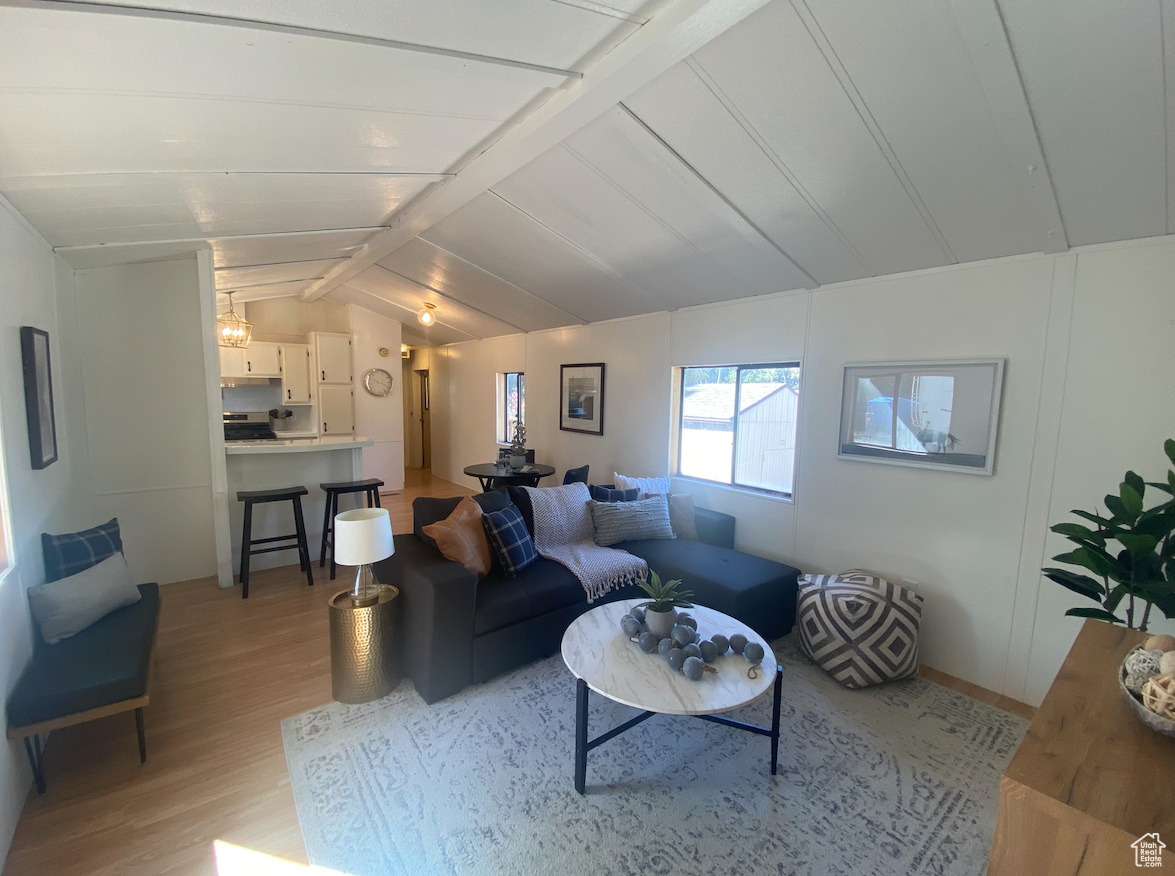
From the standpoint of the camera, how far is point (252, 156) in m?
1.96

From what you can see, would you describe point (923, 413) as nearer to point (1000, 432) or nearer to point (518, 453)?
point (1000, 432)

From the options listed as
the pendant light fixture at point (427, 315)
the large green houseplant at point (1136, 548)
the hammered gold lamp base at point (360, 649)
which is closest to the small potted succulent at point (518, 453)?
the pendant light fixture at point (427, 315)

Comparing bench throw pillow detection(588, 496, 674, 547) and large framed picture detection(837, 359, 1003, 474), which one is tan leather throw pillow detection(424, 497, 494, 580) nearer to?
bench throw pillow detection(588, 496, 674, 547)

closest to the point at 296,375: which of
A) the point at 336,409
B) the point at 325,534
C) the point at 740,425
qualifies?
the point at 336,409

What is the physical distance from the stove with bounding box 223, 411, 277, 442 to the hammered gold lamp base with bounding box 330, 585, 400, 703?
466 centimetres

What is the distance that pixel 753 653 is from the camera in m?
1.92

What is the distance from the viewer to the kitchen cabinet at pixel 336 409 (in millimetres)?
6613

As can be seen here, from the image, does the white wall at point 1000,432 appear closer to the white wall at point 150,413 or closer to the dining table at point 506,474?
the dining table at point 506,474

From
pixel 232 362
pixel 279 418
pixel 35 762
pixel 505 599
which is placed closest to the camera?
pixel 35 762

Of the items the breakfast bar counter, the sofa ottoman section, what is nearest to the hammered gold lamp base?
the sofa ottoman section

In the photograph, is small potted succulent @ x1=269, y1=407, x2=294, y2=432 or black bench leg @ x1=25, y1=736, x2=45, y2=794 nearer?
black bench leg @ x1=25, y1=736, x2=45, y2=794

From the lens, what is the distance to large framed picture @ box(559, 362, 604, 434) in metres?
5.06

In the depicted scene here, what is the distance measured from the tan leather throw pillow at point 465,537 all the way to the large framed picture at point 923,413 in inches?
90.8

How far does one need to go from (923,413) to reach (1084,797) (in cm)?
226
